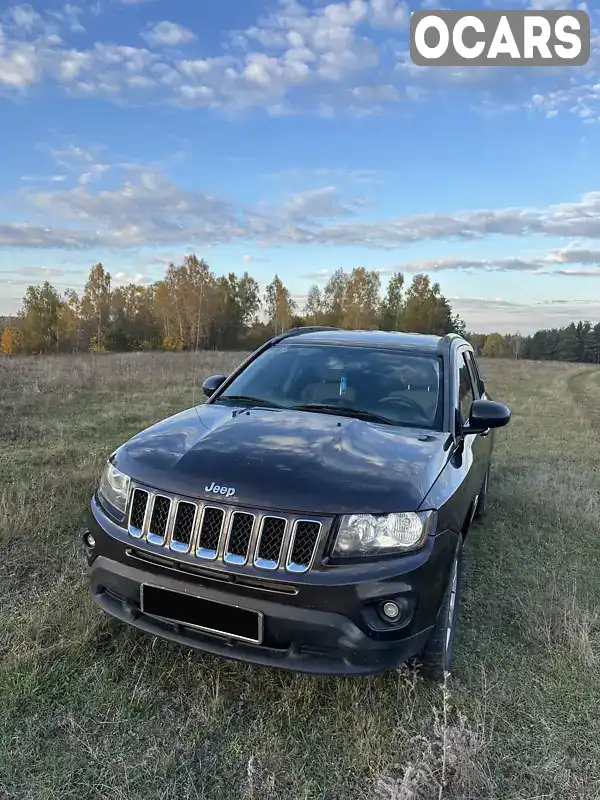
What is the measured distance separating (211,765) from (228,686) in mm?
471

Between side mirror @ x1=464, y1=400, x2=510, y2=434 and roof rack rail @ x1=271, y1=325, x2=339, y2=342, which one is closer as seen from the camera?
side mirror @ x1=464, y1=400, x2=510, y2=434

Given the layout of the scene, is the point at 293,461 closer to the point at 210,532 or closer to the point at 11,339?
the point at 210,532

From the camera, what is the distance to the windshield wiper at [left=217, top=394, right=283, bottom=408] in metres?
3.54

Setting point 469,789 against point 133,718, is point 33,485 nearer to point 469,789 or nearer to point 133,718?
point 133,718

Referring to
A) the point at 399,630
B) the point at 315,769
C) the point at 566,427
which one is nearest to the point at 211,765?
the point at 315,769

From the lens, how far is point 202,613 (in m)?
2.31

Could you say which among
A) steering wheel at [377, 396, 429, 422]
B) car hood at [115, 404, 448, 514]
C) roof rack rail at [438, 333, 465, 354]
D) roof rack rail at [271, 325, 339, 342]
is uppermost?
roof rack rail at [438, 333, 465, 354]

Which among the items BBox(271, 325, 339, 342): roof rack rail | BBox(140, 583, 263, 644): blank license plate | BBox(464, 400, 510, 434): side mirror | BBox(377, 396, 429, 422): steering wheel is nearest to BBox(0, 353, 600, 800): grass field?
BBox(140, 583, 263, 644): blank license plate

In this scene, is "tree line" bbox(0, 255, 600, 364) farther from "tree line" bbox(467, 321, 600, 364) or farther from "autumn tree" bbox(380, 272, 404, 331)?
"tree line" bbox(467, 321, 600, 364)

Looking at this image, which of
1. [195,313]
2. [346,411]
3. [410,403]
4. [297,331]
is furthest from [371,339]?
[195,313]

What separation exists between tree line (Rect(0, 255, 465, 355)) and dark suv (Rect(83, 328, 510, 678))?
146 ft

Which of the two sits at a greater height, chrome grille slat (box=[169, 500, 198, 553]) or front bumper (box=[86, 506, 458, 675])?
chrome grille slat (box=[169, 500, 198, 553])

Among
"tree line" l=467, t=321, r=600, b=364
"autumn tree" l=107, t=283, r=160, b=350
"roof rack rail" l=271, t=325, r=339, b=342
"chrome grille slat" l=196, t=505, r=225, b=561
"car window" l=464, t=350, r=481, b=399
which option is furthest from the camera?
"tree line" l=467, t=321, r=600, b=364

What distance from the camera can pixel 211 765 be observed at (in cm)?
223
